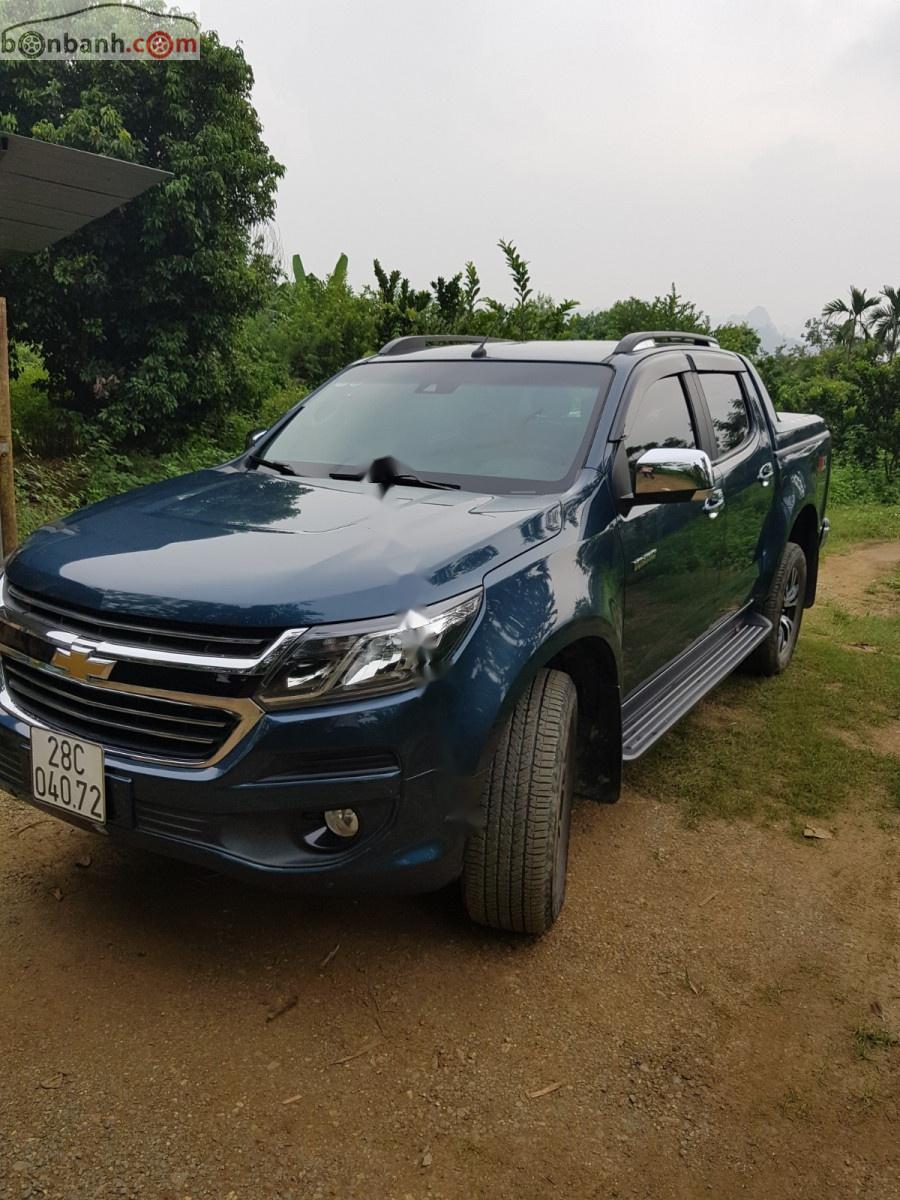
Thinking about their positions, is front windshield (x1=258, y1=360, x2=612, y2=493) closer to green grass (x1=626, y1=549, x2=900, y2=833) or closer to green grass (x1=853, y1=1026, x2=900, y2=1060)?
green grass (x1=626, y1=549, x2=900, y2=833)

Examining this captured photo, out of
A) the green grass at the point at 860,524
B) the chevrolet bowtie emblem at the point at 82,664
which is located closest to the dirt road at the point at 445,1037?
the chevrolet bowtie emblem at the point at 82,664

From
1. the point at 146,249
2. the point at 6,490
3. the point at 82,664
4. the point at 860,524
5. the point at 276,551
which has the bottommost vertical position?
the point at 860,524

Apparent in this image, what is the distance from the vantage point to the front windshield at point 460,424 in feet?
10.8

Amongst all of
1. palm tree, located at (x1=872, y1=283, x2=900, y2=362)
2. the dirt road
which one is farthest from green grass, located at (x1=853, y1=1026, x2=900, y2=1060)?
palm tree, located at (x1=872, y1=283, x2=900, y2=362)

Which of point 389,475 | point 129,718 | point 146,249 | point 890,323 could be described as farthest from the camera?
point 890,323

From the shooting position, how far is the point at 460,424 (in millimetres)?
3521

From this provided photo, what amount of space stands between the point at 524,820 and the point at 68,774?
3.79 ft

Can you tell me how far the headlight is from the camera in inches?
87.4

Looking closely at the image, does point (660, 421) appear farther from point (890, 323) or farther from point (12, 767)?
point (890, 323)

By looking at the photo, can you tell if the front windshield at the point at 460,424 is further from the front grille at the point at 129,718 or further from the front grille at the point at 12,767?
the front grille at the point at 12,767

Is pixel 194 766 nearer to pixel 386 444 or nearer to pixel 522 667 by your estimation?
pixel 522 667

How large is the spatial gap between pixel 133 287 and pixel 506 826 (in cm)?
854

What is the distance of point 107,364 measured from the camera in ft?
31.9

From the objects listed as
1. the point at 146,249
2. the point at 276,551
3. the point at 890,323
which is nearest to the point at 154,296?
the point at 146,249
